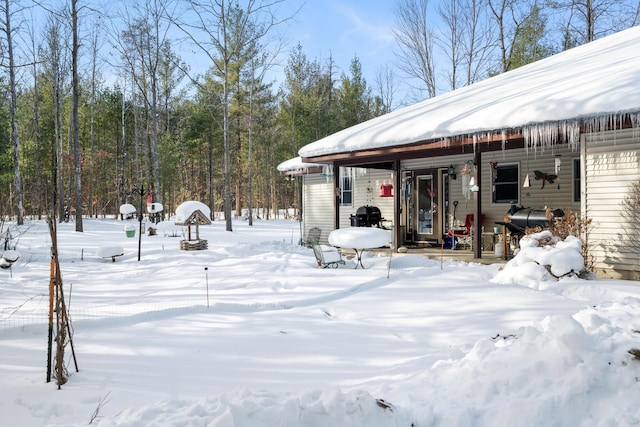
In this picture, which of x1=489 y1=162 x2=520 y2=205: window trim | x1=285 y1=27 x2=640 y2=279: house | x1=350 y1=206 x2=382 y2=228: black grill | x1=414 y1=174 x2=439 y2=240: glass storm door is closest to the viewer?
x1=285 y1=27 x2=640 y2=279: house

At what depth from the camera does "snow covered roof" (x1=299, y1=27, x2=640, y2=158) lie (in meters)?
6.86

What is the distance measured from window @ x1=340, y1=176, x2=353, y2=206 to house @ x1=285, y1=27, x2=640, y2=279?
4 centimetres

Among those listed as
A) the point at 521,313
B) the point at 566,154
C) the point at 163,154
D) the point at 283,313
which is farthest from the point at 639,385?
the point at 163,154

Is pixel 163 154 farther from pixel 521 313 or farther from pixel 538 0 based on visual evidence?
pixel 521 313

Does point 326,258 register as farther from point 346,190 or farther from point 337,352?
point 346,190

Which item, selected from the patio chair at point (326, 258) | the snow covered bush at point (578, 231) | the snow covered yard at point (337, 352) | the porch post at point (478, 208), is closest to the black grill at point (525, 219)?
the porch post at point (478, 208)

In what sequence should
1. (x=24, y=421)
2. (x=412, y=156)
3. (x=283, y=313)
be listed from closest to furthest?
(x=24, y=421) → (x=283, y=313) → (x=412, y=156)

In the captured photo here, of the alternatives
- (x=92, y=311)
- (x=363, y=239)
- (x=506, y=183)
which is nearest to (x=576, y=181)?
(x=506, y=183)

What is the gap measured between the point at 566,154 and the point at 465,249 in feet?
10.7

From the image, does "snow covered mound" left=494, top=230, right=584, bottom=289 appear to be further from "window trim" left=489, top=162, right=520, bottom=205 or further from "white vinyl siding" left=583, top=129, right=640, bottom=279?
"window trim" left=489, top=162, right=520, bottom=205

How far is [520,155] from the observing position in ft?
36.1

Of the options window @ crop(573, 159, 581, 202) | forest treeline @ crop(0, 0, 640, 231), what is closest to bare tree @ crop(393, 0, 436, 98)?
forest treeline @ crop(0, 0, 640, 231)

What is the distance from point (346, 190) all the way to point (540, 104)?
8.56 m

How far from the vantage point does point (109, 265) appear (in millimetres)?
10820
